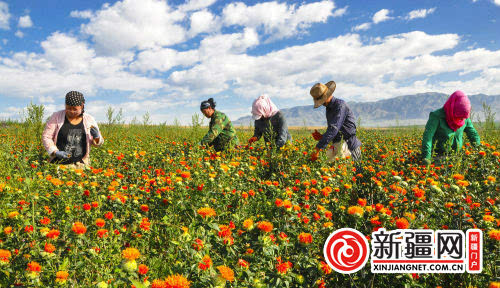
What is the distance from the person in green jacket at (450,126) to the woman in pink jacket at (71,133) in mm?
5026

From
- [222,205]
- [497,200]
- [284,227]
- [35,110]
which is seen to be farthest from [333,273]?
[35,110]

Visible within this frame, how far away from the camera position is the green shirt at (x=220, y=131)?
528 cm

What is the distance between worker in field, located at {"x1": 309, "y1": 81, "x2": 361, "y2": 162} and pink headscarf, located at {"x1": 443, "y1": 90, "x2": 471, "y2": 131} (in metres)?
1.37

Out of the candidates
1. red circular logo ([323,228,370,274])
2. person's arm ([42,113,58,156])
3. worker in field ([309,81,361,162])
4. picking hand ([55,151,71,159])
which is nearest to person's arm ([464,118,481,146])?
worker in field ([309,81,361,162])

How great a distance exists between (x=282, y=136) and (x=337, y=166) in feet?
5.84

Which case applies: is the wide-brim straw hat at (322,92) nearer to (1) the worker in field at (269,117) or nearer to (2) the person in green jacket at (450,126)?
(1) the worker in field at (269,117)

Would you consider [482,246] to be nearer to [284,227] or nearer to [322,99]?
[284,227]

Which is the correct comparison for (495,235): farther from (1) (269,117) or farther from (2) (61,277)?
(1) (269,117)

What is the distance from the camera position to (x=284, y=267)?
1285mm

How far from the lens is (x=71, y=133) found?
403 centimetres

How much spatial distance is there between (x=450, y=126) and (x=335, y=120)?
1.75 metres

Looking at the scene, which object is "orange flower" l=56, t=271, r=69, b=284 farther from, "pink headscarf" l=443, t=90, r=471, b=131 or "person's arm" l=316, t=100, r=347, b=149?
"pink headscarf" l=443, t=90, r=471, b=131

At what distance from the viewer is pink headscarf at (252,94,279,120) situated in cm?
516

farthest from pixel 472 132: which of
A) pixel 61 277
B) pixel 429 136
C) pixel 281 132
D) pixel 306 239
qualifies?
pixel 61 277
